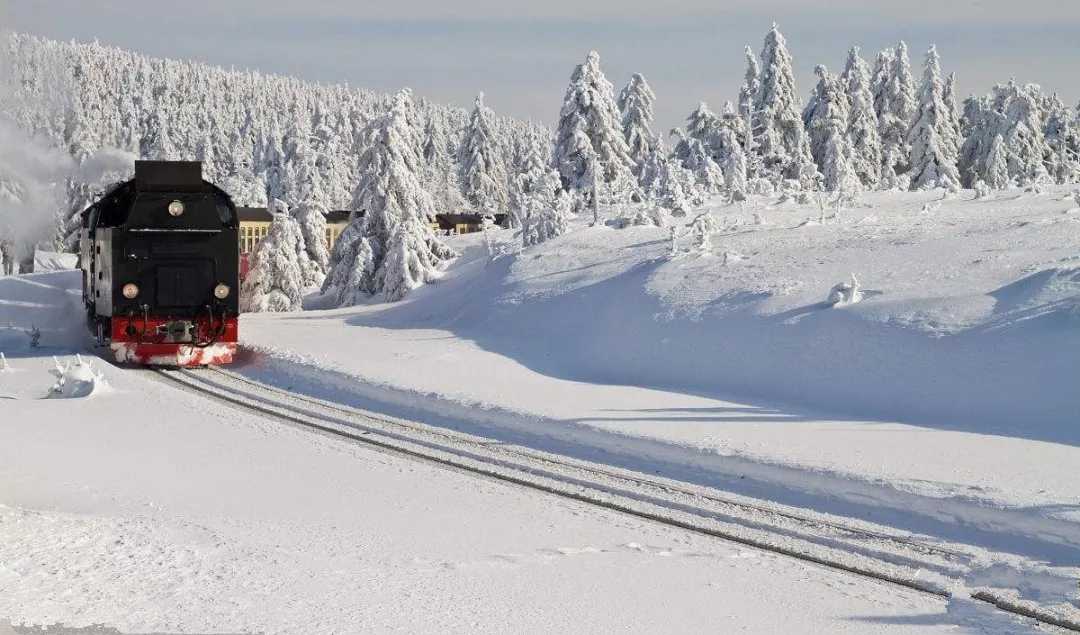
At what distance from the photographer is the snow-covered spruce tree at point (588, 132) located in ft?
194

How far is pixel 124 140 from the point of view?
99.4 ft

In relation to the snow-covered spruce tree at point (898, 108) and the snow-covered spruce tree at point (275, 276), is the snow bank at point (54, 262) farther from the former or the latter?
the snow-covered spruce tree at point (898, 108)

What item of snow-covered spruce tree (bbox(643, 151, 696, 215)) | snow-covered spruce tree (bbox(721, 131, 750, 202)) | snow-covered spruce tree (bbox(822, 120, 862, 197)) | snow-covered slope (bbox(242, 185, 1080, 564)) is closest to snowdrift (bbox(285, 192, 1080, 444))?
snow-covered slope (bbox(242, 185, 1080, 564))

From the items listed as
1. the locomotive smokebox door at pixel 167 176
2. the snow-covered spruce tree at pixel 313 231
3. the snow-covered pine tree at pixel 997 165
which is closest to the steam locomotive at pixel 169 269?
the locomotive smokebox door at pixel 167 176

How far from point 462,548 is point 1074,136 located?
247 ft

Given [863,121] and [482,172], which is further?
[482,172]

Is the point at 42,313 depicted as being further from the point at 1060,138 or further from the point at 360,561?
the point at 1060,138

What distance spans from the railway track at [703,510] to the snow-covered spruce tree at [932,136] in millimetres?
53276

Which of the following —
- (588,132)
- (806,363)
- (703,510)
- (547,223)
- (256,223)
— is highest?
(588,132)

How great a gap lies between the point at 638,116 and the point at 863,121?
15.5 metres

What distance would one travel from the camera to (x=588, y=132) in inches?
2400

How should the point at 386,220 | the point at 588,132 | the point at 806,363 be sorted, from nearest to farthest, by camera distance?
the point at 806,363 → the point at 386,220 → the point at 588,132

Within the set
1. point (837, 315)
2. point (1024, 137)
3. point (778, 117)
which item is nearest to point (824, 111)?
point (778, 117)

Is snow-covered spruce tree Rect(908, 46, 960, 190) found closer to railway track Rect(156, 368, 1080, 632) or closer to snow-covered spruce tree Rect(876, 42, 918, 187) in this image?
snow-covered spruce tree Rect(876, 42, 918, 187)
